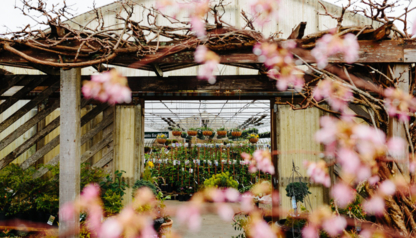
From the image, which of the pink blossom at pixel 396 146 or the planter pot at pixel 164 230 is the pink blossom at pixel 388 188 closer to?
the pink blossom at pixel 396 146

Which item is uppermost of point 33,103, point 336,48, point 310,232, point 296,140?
point 336,48

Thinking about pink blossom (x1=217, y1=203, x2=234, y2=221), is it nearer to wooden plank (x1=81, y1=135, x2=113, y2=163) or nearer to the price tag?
wooden plank (x1=81, y1=135, x2=113, y2=163)

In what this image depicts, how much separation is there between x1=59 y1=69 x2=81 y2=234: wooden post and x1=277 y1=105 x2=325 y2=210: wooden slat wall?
305cm

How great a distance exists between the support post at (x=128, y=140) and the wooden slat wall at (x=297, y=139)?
90.8 inches

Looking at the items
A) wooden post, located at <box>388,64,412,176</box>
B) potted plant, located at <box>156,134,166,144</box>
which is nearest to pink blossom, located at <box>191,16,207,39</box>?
wooden post, located at <box>388,64,412,176</box>

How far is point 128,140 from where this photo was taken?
181 inches

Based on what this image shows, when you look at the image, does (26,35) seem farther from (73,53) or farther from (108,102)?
(108,102)

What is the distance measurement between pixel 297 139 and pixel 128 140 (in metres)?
2.75

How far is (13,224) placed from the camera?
12.4 ft

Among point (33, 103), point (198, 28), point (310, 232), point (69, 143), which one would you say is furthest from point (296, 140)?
point (33, 103)

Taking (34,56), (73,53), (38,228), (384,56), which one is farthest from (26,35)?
(384,56)

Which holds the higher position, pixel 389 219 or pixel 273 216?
pixel 389 219

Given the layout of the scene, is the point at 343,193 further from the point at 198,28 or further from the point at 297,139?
the point at 198,28

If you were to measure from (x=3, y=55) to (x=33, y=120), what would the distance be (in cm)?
136
